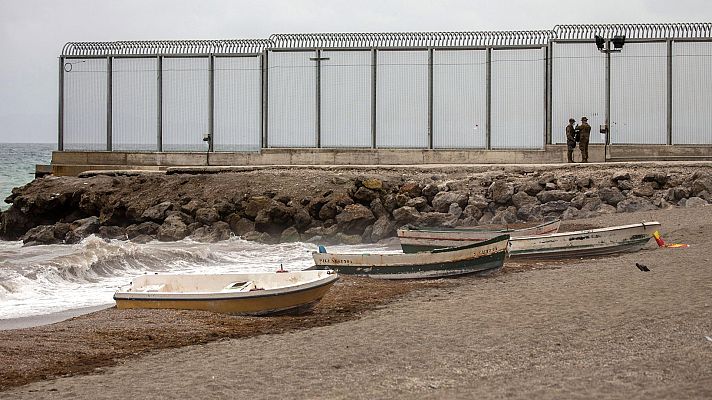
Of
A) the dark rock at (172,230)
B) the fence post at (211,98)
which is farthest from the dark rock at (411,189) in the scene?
the fence post at (211,98)

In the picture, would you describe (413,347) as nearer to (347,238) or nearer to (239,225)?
(347,238)

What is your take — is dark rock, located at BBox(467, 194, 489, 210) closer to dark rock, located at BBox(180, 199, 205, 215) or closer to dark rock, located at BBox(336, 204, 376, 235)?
dark rock, located at BBox(336, 204, 376, 235)

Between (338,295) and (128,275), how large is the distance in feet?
25.5

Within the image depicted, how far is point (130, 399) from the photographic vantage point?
10352 mm

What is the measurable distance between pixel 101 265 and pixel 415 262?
27.5 feet

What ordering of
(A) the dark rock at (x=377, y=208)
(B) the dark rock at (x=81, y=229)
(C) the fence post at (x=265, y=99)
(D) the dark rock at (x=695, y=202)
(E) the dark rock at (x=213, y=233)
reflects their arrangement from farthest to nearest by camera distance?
(C) the fence post at (x=265, y=99), (B) the dark rock at (x=81, y=229), (E) the dark rock at (x=213, y=233), (A) the dark rock at (x=377, y=208), (D) the dark rock at (x=695, y=202)

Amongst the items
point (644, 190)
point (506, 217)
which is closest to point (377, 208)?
point (506, 217)

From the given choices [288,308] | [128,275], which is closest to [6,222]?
[128,275]

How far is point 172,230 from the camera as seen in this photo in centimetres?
2984

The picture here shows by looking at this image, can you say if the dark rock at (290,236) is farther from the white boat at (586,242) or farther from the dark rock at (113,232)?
the white boat at (586,242)

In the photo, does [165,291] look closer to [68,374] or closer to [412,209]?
[68,374]

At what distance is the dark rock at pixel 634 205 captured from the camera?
2827cm

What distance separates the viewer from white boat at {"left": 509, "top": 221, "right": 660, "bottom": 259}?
21.9 metres

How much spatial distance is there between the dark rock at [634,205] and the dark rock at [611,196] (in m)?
→ 0.18
